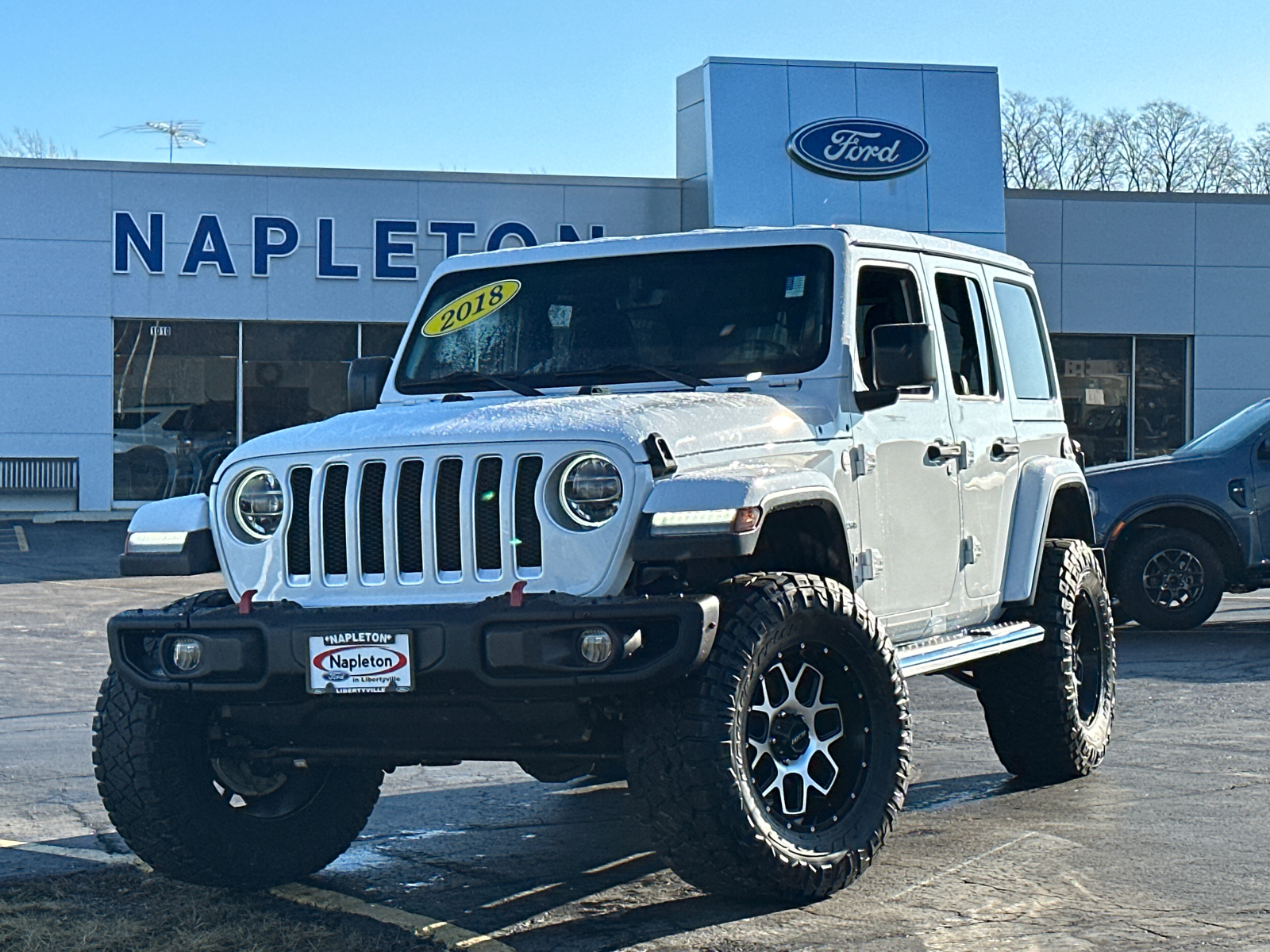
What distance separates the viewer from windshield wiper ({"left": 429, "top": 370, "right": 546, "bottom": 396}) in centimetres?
609

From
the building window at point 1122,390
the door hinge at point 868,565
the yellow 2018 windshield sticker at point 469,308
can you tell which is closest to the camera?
the door hinge at point 868,565

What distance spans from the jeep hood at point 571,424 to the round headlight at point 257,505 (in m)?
0.08

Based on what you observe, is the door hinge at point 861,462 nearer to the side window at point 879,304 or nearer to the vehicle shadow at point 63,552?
the side window at point 879,304

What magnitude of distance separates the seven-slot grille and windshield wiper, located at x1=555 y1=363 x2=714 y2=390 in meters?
1.13

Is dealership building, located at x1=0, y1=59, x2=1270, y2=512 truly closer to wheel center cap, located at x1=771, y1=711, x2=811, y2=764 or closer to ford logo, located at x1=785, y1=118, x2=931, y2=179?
ford logo, located at x1=785, y1=118, x2=931, y2=179

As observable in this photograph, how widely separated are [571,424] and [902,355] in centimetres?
140

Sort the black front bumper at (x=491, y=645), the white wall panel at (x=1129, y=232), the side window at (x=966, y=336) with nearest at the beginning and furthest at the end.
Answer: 1. the black front bumper at (x=491, y=645)
2. the side window at (x=966, y=336)
3. the white wall panel at (x=1129, y=232)

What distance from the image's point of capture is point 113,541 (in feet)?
71.8

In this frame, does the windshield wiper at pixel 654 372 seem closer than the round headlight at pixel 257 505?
No

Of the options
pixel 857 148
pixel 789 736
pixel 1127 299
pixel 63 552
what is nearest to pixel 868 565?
pixel 789 736

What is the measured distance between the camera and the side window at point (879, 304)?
20.3 ft

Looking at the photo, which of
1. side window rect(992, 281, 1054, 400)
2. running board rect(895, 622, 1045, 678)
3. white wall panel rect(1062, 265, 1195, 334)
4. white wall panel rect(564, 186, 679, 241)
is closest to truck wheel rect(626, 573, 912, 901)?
running board rect(895, 622, 1045, 678)

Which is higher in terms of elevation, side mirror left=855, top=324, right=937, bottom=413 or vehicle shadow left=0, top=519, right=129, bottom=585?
side mirror left=855, top=324, right=937, bottom=413

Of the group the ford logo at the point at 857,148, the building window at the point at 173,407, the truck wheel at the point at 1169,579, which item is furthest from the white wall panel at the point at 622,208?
the truck wheel at the point at 1169,579
